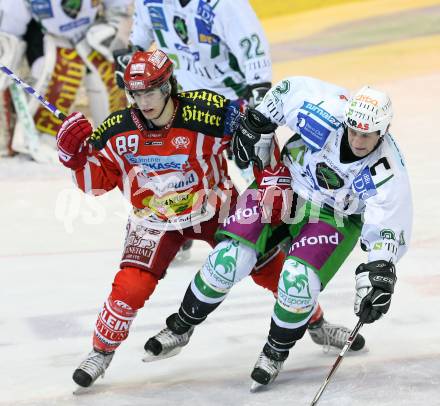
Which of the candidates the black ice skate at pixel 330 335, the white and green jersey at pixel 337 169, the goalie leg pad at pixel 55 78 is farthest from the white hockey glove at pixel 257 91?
the goalie leg pad at pixel 55 78

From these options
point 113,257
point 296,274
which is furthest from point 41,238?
point 296,274

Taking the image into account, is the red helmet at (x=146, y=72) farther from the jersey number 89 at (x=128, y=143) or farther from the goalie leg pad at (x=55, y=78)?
the goalie leg pad at (x=55, y=78)

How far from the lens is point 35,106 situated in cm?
855

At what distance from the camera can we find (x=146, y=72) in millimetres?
4500

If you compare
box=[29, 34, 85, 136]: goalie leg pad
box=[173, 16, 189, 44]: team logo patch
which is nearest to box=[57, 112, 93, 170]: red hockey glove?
box=[173, 16, 189, 44]: team logo patch

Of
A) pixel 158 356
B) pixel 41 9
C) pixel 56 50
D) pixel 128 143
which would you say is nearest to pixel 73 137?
pixel 128 143

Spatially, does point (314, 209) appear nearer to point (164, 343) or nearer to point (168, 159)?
point (168, 159)

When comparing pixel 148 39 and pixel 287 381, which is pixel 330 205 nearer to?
pixel 287 381

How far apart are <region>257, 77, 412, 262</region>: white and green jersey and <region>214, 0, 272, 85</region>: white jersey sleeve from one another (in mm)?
1286

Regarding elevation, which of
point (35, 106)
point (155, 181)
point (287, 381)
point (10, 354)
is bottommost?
point (35, 106)

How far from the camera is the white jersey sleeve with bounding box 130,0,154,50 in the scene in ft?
21.2

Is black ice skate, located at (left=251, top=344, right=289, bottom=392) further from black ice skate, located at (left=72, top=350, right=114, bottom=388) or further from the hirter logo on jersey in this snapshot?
the hirter logo on jersey

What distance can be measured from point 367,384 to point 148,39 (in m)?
2.64

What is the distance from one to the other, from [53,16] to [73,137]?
393 cm
